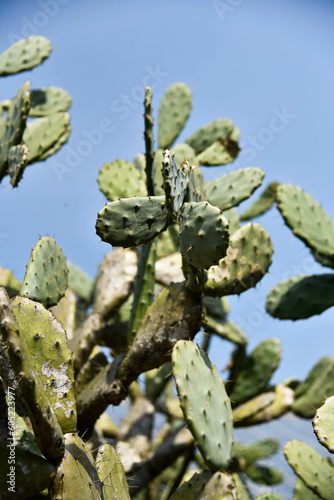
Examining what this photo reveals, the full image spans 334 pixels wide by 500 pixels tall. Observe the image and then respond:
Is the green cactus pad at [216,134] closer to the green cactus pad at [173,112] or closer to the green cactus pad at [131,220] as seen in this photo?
the green cactus pad at [173,112]

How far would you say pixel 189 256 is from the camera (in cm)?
188

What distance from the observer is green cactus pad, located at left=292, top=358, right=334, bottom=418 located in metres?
3.38

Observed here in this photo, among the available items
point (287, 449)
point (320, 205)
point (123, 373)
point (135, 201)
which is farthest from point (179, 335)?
point (320, 205)

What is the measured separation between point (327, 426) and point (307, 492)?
1158 millimetres

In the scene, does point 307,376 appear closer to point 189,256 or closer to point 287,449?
point 287,449

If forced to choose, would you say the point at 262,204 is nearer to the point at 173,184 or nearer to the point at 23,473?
the point at 173,184

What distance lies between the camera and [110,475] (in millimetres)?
1754

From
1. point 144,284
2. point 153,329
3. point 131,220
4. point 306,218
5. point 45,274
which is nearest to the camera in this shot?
point 131,220

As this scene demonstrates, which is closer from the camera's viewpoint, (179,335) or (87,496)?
(87,496)

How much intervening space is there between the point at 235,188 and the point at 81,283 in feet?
6.40

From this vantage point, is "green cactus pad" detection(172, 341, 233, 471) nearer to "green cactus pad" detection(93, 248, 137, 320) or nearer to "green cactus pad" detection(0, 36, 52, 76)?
"green cactus pad" detection(93, 248, 137, 320)

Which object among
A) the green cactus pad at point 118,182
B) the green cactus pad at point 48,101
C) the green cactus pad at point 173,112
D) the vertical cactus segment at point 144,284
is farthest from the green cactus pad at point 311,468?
the green cactus pad at point 48,101

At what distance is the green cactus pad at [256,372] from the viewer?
3.45 metres

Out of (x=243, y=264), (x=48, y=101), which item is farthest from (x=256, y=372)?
(x=48, y=101)
